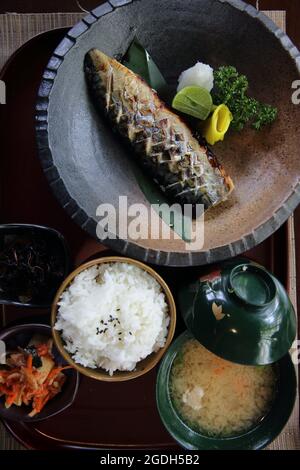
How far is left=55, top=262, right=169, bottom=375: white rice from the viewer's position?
147cm

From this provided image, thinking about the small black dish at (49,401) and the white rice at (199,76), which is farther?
the white rice at (199,76)

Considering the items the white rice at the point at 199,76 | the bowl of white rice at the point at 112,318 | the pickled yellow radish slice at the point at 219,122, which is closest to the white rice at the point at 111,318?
the bowl of white rice at the point at 112,318

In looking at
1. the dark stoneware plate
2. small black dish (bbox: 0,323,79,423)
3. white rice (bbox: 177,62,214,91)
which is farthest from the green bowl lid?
white rice (bbox: 177,62,214,91)

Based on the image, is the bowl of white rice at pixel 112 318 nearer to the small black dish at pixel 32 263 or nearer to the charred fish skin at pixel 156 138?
the small black dish at pixel 32 263

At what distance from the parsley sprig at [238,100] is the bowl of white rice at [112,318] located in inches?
22.4

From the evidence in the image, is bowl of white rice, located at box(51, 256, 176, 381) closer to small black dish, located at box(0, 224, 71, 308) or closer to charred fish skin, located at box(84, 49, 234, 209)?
small black dish, located at box(0, 224, 71, 308)

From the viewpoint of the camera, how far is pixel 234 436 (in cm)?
163

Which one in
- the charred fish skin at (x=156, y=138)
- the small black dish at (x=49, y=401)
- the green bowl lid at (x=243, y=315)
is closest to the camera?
the green bowl lid at (x=243, y=315)

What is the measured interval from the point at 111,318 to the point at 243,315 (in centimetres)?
37

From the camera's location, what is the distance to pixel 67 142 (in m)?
1.58

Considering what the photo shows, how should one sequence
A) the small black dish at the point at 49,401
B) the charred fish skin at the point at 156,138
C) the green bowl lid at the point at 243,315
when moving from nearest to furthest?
the green bowl lid at the point at 243,315 → the small black dish at the point at 49,401 → the charred fish skin at the point at 156,138

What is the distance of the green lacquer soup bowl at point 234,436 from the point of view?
156 cm

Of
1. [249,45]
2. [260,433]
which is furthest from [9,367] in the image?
[249,45]
